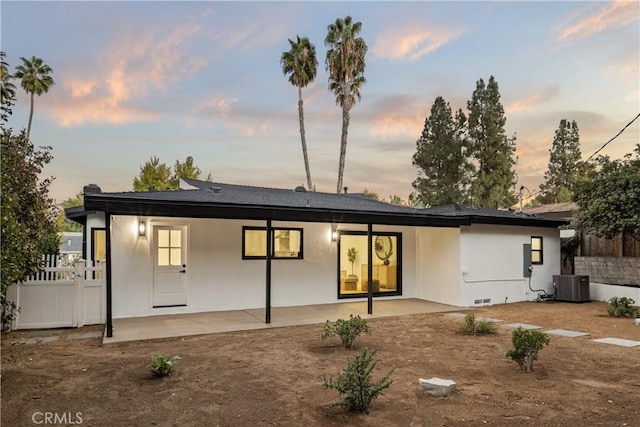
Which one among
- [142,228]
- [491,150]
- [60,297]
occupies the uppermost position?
[491,150]

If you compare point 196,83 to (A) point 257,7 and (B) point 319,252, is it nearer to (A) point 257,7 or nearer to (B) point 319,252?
(A) point 257,7

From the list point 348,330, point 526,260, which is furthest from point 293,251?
point 526,260

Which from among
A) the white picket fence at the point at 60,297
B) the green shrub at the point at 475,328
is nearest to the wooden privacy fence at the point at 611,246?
the green shrub at the point at 475,328

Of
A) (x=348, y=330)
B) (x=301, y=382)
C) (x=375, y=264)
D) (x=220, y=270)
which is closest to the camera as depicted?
(x=301, y=382)

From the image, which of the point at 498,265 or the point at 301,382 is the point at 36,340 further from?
the point at 498,265

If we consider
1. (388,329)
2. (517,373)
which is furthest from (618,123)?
(517,373)

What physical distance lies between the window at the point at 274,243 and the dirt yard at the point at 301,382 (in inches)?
113

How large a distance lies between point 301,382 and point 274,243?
5753mm

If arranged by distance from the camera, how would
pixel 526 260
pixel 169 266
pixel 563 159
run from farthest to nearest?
pixel 563 159 < pixel 526 260 < pixel 169 266

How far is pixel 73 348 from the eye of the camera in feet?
20.5

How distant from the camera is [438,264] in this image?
11.3m

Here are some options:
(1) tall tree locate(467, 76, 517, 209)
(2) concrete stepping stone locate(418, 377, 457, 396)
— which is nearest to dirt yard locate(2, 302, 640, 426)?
(2) concrete stepping stone locate(418, 377, 457, 396)

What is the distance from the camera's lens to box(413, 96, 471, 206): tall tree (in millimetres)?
27094

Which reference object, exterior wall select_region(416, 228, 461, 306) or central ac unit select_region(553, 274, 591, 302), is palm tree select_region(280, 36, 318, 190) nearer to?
exterior wall select_region(416, 228, 461, 306)
